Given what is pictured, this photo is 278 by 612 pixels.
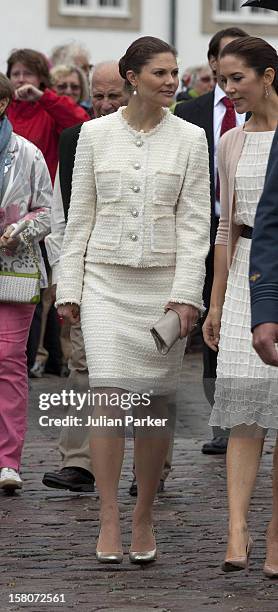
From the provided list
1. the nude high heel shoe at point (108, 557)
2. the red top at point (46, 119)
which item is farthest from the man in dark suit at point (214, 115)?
the nude high heel shoe at point (108, 557)

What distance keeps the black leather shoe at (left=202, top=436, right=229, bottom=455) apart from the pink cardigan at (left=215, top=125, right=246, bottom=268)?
3135mm

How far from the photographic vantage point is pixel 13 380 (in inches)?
354

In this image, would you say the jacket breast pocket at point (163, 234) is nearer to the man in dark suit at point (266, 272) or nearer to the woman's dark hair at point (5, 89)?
the man in dark suit at point (266, 272)

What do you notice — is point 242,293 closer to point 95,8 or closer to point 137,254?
point 137,254

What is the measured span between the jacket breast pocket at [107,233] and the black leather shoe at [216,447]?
3.23 meters

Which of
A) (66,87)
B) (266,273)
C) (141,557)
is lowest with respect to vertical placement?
(141,557)

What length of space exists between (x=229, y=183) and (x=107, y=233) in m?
0.51

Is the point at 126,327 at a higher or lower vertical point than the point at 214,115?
lower

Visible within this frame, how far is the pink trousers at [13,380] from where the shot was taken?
8.88 metres

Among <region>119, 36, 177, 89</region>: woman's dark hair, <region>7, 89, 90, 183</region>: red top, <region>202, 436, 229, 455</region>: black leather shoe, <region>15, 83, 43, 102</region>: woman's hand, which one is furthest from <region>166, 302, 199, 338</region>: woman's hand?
<region>7, 89, 90, 183</region>: red top

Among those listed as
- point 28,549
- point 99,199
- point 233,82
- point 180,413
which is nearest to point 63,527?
point 28,549

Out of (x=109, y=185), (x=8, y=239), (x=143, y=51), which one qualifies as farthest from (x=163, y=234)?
(x=8, y=239)

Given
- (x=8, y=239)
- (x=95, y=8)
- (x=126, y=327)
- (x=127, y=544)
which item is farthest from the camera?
(x=95, y=8)

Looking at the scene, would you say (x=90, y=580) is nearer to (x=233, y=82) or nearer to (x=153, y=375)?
(x=153, y=375)
